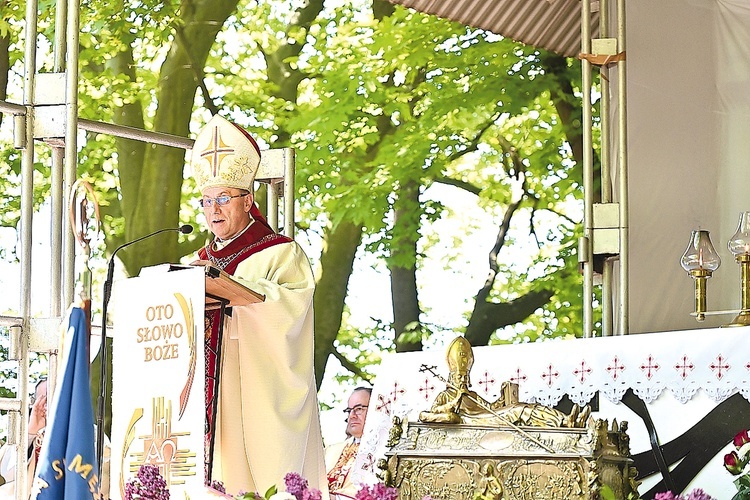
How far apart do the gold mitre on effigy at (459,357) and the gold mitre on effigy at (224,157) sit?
121 centimetres

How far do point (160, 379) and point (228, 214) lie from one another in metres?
0.85

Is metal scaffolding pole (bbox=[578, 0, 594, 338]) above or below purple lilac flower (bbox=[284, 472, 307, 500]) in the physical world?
above

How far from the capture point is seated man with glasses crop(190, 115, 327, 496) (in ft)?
14.6

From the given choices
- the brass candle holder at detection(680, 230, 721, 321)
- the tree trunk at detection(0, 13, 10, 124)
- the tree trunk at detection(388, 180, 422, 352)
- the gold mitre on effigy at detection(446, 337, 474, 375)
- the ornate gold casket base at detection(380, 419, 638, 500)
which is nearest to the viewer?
the ornate gold casket base at detection(380, 419, 638, 500)

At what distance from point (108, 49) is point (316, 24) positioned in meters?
1.98

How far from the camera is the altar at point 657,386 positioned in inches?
153

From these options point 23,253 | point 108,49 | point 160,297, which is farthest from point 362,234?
point 160,297

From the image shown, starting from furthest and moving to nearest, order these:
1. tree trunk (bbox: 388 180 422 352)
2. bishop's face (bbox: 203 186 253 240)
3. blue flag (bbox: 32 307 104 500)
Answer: tree trunk (bbox: 388 180 422 352) < bishop's face (bbox: 203 186 253 240) < blue flag (bbox: 32 307 104 500)

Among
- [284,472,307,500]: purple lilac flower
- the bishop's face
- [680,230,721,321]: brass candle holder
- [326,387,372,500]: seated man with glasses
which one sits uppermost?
the bishop's face

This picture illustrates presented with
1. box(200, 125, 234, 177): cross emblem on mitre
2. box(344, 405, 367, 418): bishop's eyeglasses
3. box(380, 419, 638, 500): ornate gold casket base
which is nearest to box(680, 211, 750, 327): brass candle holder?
box(380, 419, 638, 500): ornate gold casket base

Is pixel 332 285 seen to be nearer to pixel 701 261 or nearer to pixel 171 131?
pixel 171 131

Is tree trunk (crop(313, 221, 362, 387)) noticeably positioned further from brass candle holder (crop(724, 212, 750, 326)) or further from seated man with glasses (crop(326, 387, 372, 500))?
brass candle holder (crop(724, 212, 750, 326))

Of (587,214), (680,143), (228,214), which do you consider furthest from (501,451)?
(680,143)

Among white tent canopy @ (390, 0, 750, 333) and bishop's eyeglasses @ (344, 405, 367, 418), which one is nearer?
white tent canopy @ (390, 0, 750, 333)
